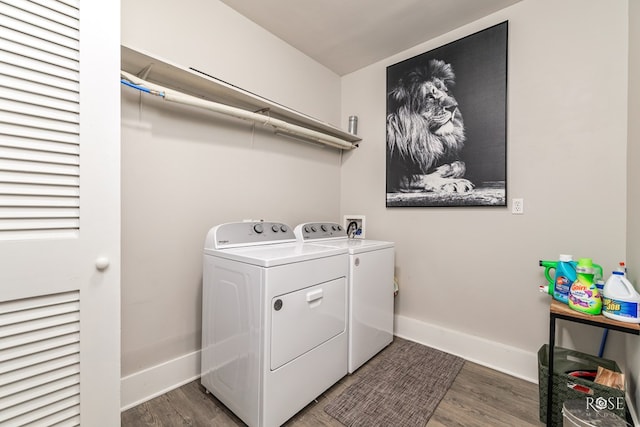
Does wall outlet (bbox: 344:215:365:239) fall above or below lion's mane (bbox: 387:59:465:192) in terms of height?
below

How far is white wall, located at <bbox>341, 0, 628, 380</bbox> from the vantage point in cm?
164

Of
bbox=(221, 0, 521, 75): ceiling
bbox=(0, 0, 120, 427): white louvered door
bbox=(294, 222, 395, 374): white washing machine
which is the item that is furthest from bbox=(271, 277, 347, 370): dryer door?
bbox=(221, 0, 521, 75): ceiling

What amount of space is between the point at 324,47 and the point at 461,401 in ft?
9.40

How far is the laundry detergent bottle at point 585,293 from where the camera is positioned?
1335mm

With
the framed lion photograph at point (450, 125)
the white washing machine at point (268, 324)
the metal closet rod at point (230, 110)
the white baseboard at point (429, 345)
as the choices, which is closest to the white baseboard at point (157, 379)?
the white baseboard at point (429, 345)

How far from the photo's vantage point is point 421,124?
2365 millimetres

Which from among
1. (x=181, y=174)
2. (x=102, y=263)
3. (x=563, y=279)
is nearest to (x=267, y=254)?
(x=102, y=263)

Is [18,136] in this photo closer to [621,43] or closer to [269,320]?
[269,320]

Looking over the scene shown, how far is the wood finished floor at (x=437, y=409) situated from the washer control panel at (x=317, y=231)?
1017 millimetres

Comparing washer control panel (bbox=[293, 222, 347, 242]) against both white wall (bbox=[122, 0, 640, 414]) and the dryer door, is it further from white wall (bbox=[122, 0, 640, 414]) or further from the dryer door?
the dryer door

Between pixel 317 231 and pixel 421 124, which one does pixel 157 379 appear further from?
pixel 421 124

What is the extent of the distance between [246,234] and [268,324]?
0.63 m

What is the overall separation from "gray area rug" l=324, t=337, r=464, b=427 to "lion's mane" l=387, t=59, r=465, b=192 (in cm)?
139

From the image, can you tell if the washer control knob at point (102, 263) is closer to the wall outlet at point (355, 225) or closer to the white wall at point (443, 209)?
the white wall at point (443, 209)
